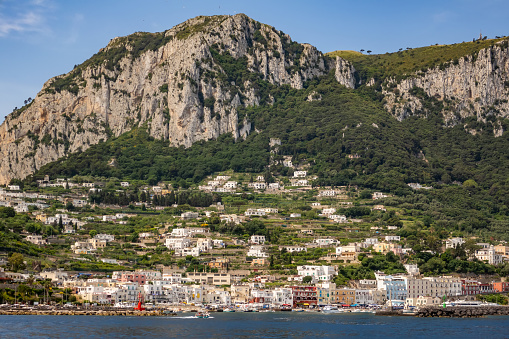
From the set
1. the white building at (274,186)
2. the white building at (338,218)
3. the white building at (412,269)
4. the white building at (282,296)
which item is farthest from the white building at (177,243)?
the white building at (274,186)

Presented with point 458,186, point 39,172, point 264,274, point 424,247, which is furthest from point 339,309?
point 39,172

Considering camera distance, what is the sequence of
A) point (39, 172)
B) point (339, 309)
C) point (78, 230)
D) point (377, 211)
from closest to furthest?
point (339, 309) → point (78, 230) → point (377, 211) → point (39, 172)

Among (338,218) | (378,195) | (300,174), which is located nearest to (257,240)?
(338,218)

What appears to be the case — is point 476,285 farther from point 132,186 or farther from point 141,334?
point 132,186

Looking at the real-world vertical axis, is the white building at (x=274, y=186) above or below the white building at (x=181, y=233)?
above

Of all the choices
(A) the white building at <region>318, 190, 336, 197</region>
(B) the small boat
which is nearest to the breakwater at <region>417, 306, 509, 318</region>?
(B) the small boat

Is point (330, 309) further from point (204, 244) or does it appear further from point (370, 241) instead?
point (204, 244)

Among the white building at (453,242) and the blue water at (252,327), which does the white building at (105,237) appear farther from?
the white building at (453,242)
